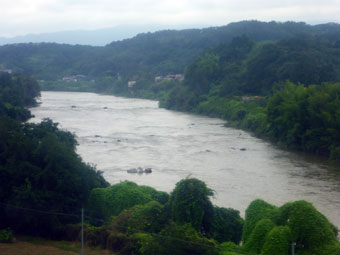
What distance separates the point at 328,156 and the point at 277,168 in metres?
A: 2.80

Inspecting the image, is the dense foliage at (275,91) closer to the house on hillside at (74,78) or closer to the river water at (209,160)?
the river water at (209,160)

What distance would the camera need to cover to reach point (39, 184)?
869cm

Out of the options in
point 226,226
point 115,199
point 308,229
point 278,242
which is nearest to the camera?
point 278,242

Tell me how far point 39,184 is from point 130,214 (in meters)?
1.97

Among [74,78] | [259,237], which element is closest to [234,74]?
[259,237]

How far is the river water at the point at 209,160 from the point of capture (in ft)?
38.2

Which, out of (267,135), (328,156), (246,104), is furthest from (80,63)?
(328,156)

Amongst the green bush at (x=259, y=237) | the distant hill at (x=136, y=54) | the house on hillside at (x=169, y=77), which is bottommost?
the green bush at (x=259, y=237)

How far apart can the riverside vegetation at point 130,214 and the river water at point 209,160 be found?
217cm

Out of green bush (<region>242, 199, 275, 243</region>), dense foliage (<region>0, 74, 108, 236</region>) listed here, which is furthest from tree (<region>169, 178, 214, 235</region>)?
dense foliage (<region>0, 74, 108, 236</region>)

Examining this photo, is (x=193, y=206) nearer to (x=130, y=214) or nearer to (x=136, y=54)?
(x=130, y=214)

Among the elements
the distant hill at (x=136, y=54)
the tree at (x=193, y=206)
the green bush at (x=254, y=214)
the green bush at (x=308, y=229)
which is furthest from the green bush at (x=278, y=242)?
the distant hill at (x=136, y=54)

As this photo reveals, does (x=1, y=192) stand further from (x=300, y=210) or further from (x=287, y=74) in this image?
(x=287, y=74)

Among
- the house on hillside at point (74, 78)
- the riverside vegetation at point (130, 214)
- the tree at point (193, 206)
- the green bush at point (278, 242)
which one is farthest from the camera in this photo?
the house on hillside at point (74, 78)
